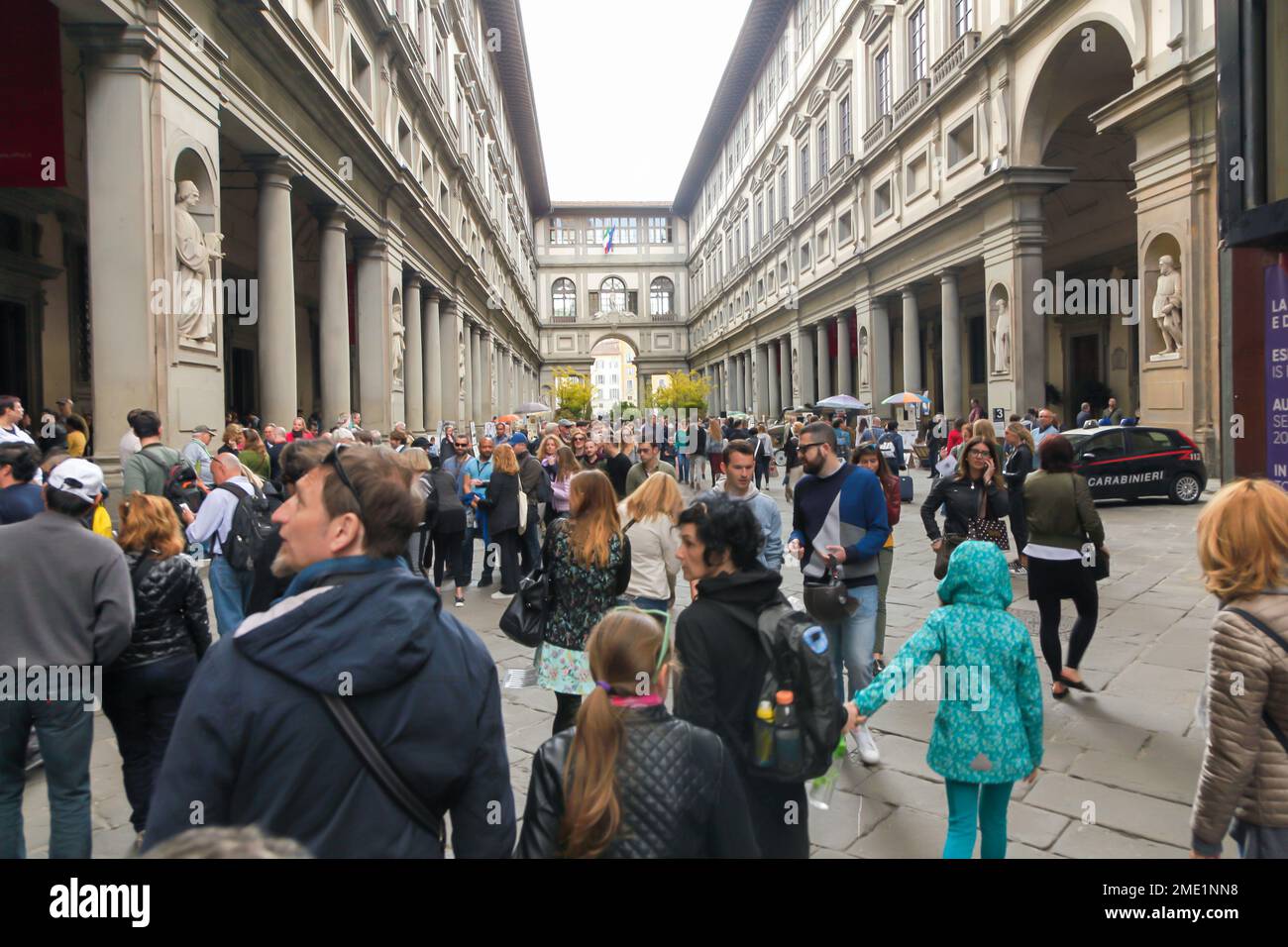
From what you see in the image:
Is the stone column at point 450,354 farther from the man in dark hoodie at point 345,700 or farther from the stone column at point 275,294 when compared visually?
the man in dark hoodie at point 345,700

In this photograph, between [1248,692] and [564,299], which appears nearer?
[1248,692]

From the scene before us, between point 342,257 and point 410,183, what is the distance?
176 inches

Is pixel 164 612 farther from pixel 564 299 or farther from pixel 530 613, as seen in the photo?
pixel 564 299

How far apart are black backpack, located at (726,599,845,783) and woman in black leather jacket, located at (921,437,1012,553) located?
3822 millimetres

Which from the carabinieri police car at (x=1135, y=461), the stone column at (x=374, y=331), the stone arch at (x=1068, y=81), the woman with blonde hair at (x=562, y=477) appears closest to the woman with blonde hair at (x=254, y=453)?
the woman with blonde hair at (x=562, y=477)

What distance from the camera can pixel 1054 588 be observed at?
5395 millimetres

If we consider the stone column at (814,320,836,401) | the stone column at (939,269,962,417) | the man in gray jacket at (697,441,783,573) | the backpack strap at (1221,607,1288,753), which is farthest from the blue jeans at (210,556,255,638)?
the stone column at (814,320,836,401)

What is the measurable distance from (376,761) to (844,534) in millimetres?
3669

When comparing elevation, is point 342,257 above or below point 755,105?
below

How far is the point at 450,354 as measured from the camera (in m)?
27.2

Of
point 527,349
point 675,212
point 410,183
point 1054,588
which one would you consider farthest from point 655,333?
point 1054,588

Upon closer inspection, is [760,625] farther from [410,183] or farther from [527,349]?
[527,349]

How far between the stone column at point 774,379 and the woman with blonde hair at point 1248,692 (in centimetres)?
4242

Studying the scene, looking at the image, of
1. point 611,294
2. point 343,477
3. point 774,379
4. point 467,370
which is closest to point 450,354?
point 467,370
